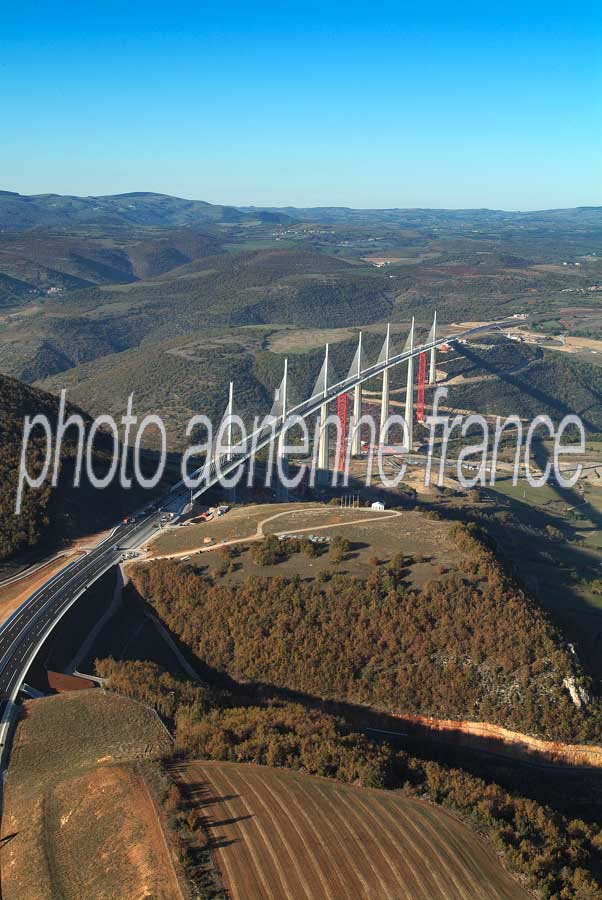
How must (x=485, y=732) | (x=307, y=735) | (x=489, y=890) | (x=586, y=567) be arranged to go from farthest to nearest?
(x=586, y=567)
(x=485, y=732)
(x=307, y=735)
(x=489, y=890)

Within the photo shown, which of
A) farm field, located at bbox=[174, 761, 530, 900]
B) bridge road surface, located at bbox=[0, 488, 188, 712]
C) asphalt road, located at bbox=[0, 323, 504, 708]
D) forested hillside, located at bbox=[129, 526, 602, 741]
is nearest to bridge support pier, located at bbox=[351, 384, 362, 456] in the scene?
asphalt road, located at bbox=[0, 323, 504, 708]

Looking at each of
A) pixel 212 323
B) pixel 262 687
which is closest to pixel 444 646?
pixel 262 687

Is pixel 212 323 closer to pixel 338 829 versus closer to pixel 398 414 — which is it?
pixel 398 414

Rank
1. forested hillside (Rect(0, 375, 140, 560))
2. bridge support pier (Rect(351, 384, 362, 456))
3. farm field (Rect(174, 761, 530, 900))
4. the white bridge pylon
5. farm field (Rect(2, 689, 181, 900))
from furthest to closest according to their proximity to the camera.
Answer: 1. bridge support pier (Rect(351, 384, 362, 456))
2. the white bridge pylon
3. forested hillside (Rect(0, 375, 140, 560))
4. farm field (Rect(2, 689, 181, 900))
5. farm field (Rect(174, 761, 530, 900))

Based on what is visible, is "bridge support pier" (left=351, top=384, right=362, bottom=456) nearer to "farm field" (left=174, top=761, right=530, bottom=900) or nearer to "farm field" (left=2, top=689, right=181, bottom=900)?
"farm field" (left=2, top=689, right=181, bottom=900)

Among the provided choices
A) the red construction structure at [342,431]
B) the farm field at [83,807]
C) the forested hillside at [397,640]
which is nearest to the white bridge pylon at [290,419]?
the red construction structure at [342,431]

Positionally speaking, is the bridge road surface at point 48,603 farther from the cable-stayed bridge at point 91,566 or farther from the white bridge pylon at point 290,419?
the white bridge pylon at point 290,419
